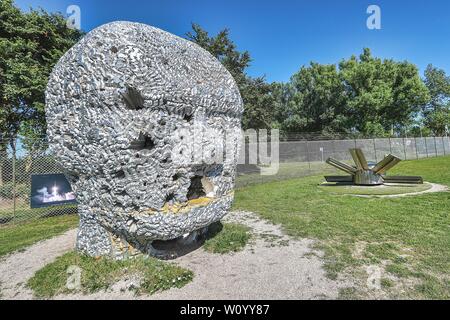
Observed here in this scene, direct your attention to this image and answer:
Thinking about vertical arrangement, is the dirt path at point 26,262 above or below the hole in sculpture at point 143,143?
below

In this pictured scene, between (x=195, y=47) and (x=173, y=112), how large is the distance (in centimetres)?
153

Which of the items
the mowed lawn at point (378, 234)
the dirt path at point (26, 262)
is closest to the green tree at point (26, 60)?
the dirt path at point (26, 262)

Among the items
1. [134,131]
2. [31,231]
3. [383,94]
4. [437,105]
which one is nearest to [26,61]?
[31,231]

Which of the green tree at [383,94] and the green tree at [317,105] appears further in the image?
the green tree at [317,105]

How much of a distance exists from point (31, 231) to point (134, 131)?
546 cm

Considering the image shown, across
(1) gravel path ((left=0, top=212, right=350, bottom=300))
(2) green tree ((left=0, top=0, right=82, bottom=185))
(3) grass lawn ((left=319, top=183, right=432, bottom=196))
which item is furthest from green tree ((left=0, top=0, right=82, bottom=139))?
(3) grass lawn ((left=319, top=183, right=432, bottom=196))

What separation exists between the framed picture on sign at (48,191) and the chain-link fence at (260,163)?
0.38 m

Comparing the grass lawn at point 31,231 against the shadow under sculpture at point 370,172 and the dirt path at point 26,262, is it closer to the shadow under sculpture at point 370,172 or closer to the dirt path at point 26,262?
the dirt path at point 26,262

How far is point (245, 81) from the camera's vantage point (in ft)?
57.6

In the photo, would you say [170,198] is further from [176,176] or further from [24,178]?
[24,178]

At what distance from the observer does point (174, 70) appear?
396 cm

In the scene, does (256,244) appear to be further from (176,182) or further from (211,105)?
(211,105)

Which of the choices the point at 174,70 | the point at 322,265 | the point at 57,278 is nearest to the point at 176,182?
the point at 174,70

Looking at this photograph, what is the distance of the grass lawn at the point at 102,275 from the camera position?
12.0ft
